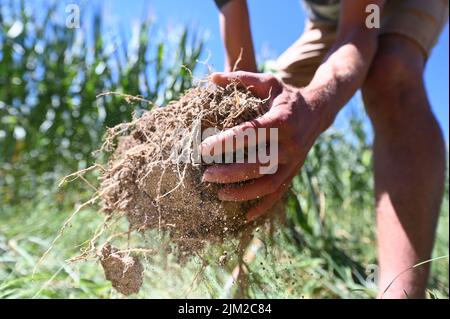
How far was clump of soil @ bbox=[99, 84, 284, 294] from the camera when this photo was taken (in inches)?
31.7

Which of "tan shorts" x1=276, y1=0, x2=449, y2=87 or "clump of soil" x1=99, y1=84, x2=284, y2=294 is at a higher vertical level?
"tan shorts" x1=276, y1=0, x2=449, y2=87

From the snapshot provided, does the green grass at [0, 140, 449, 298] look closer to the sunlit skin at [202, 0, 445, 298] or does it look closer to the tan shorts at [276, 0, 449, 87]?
the sunlit skin at [202, 0, 445, 298]

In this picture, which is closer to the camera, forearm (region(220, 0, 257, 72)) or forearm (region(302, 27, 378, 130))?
forearm (region(302, 27, 378, 130))

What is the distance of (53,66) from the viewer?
2.64m

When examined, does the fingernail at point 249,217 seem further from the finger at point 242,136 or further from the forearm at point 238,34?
the forearm at point 238,34

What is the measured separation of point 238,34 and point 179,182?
0.51 meters

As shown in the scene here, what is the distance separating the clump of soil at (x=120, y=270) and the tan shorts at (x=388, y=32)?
856 mm

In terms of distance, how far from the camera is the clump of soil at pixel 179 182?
804 millimetres

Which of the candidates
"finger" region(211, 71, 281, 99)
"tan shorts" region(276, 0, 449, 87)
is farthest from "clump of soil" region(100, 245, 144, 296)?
"tan shorts" region(276, 0, 449, 87)

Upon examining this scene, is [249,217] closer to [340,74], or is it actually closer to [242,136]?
[242,136]

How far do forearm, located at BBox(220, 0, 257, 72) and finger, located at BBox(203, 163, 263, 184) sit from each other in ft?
1.45

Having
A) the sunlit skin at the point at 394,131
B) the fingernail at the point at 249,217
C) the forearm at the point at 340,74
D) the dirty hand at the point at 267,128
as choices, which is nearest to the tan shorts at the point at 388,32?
the sunlit skin at the point at 394,131
